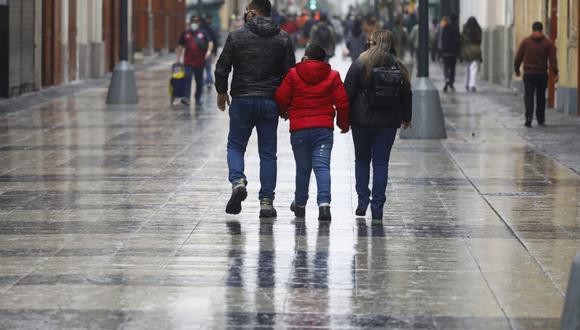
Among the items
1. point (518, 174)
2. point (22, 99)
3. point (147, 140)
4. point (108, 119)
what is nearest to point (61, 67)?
point (22, 99)

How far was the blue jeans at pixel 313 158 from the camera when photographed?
12.3 metres

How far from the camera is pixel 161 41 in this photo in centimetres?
6269

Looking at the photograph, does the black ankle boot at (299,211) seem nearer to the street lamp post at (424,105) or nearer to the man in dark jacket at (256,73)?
the man in dark jacket at (256,73)

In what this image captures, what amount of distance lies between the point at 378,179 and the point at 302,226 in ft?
2.94

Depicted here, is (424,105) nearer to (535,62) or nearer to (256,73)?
(535,62)

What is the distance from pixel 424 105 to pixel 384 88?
8.78 metres

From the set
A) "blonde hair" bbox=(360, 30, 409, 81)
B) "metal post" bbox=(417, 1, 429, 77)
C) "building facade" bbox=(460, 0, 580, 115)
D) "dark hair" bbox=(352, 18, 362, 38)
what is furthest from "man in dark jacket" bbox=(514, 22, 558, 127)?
"dark hair" bbox=(352, 18, 362, 38)

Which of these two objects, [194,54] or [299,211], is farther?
[194,54]

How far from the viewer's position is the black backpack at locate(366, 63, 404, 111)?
1224 centimetres

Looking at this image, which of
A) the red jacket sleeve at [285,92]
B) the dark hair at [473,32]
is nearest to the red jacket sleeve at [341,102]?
the red jacket sleeve at [285,92]

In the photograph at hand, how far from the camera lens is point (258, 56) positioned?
40.3 ft

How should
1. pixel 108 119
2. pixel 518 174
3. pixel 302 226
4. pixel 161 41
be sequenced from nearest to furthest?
pixel 302 226
pixel 518 174
pixel 108 119
pixel 161 41

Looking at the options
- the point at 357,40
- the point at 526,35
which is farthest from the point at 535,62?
the point at 357,40

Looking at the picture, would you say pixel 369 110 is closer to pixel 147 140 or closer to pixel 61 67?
pixel 147 140
